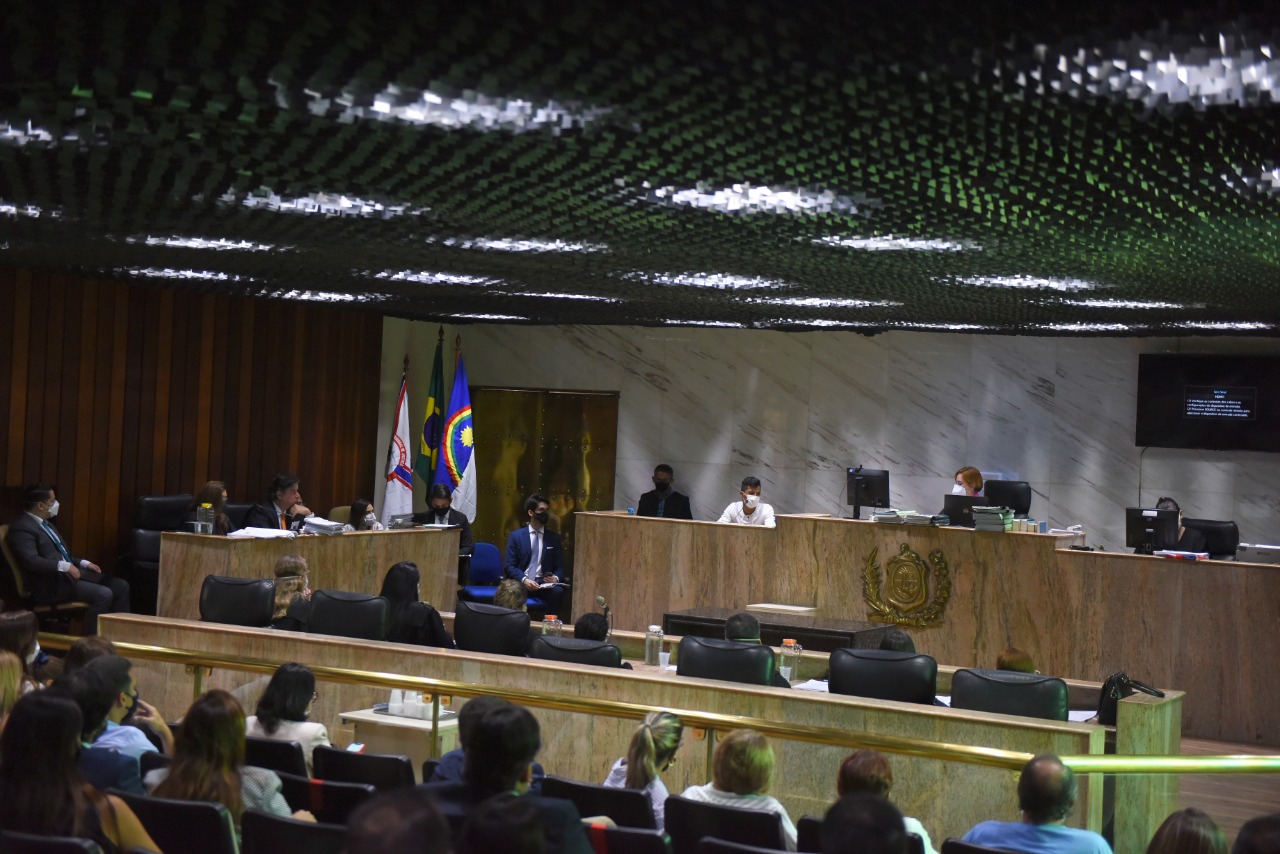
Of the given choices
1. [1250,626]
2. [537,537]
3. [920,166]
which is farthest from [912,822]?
[537,537]

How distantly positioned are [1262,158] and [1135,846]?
3024 mm

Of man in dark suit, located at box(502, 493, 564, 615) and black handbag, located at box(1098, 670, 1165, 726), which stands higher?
man in dark suit, located at box(502, 493, 564, 615)

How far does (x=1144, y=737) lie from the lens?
601 centimetres

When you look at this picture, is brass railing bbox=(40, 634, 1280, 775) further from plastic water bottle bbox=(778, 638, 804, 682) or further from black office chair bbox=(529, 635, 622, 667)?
plastic water bottle bbox=(778, 638, 804, 682)

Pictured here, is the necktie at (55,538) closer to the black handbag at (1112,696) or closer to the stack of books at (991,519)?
A: the stack of books at (991,519)

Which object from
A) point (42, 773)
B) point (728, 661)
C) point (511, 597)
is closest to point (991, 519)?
point (511, 597)

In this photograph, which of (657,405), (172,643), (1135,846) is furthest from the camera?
(657,405)

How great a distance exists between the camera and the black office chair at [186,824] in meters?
3.50

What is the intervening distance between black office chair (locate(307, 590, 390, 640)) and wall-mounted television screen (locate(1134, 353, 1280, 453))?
7847 mm

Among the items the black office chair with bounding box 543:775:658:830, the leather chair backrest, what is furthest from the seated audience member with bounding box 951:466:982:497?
the black office chair with bounding box 543:775:658:830

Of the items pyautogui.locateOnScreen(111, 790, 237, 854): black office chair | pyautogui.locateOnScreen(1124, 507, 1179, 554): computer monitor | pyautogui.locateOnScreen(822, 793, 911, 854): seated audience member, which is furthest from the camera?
pyautogui.locateOnScreen(1124, 507, 1179, 554): computer monitor

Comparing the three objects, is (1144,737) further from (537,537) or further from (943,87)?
(537,537)

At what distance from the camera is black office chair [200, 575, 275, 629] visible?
7520 mm

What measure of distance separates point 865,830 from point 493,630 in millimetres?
4294
